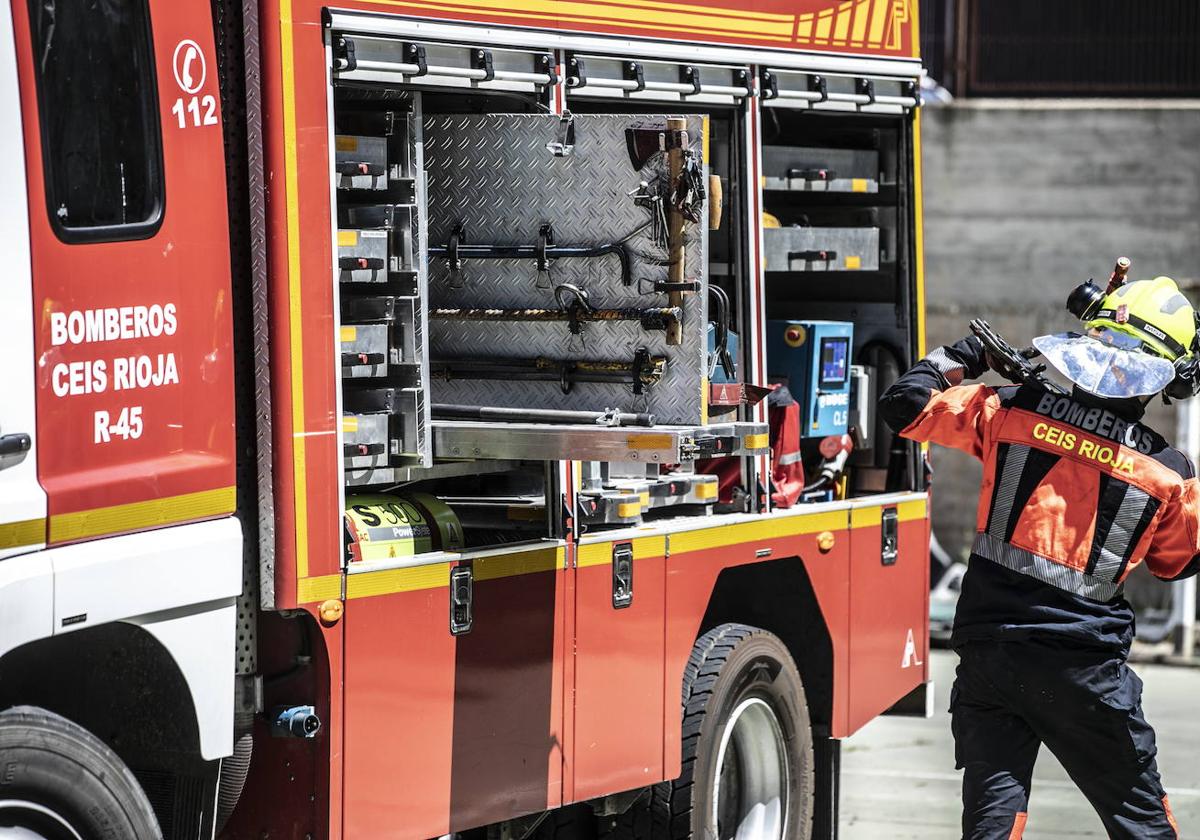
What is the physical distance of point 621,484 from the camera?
19.8ft

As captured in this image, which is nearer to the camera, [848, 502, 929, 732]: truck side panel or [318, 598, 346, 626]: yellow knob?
[318, 598, 346, 626]: yellow knob

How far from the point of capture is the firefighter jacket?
5.32 metres

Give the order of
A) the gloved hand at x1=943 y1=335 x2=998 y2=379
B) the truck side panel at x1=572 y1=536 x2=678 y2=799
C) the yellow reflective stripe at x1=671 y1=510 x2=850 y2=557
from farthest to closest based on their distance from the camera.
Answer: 1. the yellow reflective stripe at x1=671 y1=510 x2=850 y2=557
2. the truck side panel at x1=572 y1=536 x2=678 y2=799
3. the gloved hand at x1=943 y1=335 x2=998 y2=379

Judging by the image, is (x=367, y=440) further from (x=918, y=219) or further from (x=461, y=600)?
(x=918, y=219)

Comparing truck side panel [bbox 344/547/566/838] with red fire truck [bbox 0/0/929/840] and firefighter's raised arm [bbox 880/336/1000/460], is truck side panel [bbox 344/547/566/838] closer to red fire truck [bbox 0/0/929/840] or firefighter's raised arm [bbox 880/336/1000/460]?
red fire truck [bbox 0/0/929/840]

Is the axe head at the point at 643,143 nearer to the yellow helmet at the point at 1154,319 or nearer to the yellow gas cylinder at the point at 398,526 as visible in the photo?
the yellow gas cylinder at the point at 398,526

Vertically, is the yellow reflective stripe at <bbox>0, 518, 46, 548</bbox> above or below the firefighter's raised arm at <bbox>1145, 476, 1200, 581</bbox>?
above

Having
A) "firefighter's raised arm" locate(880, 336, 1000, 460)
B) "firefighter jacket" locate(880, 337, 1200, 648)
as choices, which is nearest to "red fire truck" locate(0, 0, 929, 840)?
"firefighter's raised arm" locate(880, 336, 1000, 460)

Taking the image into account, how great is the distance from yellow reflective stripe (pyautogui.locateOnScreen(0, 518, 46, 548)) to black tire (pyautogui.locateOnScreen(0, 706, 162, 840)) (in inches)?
14.8

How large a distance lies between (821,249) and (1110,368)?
2029 millimetres

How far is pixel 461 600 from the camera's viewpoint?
17.1 feet

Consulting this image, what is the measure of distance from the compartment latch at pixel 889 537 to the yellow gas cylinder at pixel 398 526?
7.92 ft

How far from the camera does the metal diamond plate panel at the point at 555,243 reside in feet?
17.6

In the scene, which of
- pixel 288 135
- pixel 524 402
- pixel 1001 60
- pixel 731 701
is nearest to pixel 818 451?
pixel 731 701
